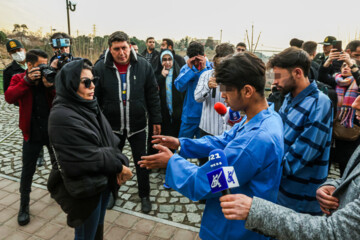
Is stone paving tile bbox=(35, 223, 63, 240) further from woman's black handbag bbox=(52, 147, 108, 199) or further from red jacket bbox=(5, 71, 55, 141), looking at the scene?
woman's black handbag bbox=(52, 147, 108, 199)

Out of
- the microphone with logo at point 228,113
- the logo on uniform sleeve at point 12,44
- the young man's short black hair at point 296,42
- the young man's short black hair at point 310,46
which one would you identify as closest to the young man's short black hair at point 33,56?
the logo on uniform sleeve at point 12,44

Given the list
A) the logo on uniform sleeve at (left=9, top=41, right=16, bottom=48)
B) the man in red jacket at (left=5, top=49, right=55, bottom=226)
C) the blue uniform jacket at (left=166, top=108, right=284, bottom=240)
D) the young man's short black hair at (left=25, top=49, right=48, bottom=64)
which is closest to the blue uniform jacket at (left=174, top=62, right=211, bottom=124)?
the man in red jacket at (left=5, top=49, right=55, bottom=226)

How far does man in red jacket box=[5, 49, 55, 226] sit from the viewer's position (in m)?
3.06

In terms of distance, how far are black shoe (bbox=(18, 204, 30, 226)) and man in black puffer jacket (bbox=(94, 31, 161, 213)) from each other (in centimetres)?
158

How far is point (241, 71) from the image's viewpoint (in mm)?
1446

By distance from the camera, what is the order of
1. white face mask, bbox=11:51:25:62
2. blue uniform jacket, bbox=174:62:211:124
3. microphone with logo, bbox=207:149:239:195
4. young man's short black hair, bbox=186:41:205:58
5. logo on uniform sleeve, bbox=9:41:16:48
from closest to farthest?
microphone with logo, bbox=207:149:239:195 < young man's short black hair, bbox=186:41:205:58 < blue uniform jacket, bbox=174:62:211:124 < white face mask, bbox=11:51:25:62 < logo on uniform sleeve, bbox=9:41:16:48

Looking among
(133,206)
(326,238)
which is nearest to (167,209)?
(133,206)

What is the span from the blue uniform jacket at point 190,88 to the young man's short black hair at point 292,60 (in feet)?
5.71

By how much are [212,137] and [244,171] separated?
0.67 m

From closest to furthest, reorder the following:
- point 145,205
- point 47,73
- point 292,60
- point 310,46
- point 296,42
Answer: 1. point 292,60
2. point 47,73
3. point 145,205
4. point 310,46
5. point 296,42

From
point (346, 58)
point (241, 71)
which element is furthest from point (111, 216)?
point (346, 58)

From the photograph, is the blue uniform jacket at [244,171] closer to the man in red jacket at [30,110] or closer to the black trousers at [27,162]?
the man in red jacket at [30,110]

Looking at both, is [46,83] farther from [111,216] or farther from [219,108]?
[219,108]

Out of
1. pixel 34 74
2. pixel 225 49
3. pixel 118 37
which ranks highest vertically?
pixel 118 37
